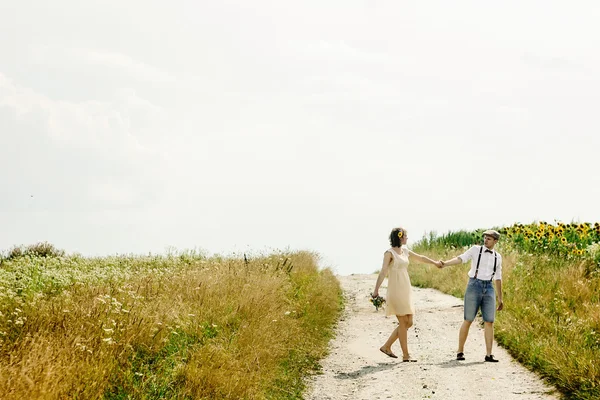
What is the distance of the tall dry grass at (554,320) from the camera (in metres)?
9.64

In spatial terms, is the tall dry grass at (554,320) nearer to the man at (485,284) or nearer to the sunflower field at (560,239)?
the man at (485,284)

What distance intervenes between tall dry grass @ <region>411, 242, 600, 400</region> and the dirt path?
13.5 inches

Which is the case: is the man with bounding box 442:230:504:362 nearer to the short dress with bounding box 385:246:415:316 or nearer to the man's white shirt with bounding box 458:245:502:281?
the man's white shirt with bounding box 458:245:502:281

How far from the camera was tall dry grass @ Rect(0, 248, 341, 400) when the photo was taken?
23.3 ft

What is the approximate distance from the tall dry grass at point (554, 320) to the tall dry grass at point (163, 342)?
4055 mm

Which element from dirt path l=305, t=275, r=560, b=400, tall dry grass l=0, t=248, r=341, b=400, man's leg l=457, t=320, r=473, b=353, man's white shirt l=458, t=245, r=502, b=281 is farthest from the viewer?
man's leg l=457, t=320, r=473, b=353

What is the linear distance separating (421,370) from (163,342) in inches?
187

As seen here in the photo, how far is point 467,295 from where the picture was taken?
39.0 feet

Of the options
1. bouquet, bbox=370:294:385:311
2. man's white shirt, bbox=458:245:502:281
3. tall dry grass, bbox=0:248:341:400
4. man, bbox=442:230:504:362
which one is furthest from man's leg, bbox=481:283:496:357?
tall dry grass, bbox=0:248:341:400

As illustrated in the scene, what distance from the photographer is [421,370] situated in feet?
36.2

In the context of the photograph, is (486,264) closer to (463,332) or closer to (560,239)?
A: (463,332)

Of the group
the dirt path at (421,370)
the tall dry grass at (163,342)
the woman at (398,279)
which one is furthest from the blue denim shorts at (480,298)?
the tall dry grass at (163,342)

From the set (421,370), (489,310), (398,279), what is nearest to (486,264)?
(489,310)

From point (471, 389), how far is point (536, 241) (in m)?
15.5
